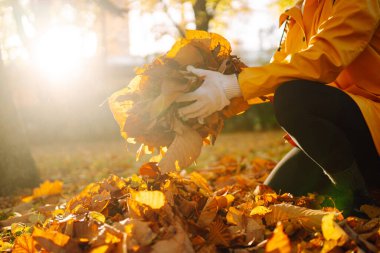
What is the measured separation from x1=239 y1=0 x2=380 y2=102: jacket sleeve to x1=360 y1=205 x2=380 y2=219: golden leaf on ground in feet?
2.02

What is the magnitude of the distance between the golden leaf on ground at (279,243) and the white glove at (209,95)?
2.01 ft

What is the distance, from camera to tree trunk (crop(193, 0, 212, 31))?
7.98 meters

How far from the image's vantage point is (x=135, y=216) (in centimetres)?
171

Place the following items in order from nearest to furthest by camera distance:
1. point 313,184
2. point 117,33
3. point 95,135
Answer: point 313,184, point 95,135, point 117,33

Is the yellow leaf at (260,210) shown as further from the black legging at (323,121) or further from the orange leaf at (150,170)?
the orange leaf at (150,170)

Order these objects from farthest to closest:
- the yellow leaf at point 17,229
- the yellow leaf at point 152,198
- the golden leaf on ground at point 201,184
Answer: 1. the golden leaf on ground at point 201,184
2. the yellow leaf at point 17,229
3. the yellow leaf at point 152,198

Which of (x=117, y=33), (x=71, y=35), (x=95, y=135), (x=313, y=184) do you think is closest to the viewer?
(x=313, y=184)

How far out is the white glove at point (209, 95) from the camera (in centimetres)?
182

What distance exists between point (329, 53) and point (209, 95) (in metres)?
0.55

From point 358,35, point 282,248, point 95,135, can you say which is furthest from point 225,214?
point 95,135

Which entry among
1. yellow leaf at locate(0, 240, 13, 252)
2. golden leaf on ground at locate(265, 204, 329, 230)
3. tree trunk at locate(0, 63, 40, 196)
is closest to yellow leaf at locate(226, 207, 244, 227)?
golden leaf on ground at locate(265, 204, 329, 230)

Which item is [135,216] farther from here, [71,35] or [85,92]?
[71,35]

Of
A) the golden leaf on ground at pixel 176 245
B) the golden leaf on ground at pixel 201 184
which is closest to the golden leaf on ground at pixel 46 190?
the golden leaf on ground at pixel 201 184

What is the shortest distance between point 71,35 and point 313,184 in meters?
18.0
